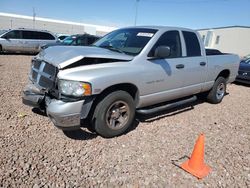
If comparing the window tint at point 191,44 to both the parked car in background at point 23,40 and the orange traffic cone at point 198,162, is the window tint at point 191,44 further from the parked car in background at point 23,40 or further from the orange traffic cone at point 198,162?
the parked car in background at point 23,40

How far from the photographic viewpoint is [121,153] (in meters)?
3.61

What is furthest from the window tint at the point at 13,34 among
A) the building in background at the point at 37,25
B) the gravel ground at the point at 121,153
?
the building in background at the point at 37,25

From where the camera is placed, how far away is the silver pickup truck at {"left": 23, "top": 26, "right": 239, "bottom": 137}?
3.41 meters

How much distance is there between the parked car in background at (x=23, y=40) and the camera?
15043 mm

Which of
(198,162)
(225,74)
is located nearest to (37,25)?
(225,74)

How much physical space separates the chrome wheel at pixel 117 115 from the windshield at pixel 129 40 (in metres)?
A: 0.95

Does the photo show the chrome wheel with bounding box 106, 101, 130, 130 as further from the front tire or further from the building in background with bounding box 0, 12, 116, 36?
the building in background with bounding box 0, 12, 116, 36

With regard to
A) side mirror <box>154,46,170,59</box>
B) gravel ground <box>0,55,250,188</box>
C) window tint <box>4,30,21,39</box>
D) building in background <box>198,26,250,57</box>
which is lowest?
gravel ground <box>0,55,250,188</box>

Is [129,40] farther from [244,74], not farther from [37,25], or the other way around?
[37,25]

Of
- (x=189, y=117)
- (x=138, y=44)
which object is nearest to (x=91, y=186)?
(x=138, y=44)

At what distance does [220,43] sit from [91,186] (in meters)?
40.5

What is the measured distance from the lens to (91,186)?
2854mm

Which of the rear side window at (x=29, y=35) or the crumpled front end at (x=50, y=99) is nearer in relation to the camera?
the crumpled front end at (x=50, y=99)

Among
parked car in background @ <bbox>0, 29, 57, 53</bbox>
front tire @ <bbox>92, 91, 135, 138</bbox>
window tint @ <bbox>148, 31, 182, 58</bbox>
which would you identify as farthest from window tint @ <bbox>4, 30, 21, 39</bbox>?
front tire @ <bbox>92, 91, 135, 138</bbox>
